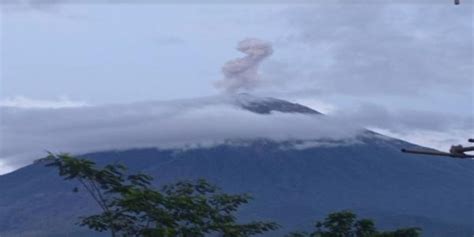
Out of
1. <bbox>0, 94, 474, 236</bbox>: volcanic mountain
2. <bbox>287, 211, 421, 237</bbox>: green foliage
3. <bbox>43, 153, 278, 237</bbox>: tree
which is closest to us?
<bbox>43, 153, 278, 237</bbox>: tree

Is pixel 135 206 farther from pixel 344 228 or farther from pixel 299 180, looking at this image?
pixel 299 180

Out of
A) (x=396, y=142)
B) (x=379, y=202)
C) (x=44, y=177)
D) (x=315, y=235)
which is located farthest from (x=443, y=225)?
(x=315, y=235)

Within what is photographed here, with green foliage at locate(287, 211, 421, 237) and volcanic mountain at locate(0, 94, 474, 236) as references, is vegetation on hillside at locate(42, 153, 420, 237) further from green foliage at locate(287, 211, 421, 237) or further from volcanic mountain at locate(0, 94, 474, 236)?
volcanic mountain at locate(0, 94, 474, 236)

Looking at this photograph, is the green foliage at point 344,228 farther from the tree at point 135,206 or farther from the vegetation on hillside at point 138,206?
the tree at point 135,206

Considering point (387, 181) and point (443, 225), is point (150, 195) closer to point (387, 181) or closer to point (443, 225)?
point (443, 225)

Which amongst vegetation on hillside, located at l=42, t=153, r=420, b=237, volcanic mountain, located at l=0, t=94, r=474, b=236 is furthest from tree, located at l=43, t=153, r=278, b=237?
A: volcanic mountain, located at l=0, t=94, r=474, b=236

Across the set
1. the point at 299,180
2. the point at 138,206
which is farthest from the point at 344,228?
the point at 299,180

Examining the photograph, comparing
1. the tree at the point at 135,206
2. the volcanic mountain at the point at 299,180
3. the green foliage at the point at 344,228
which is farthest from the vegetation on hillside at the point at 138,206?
the volcanic mountain at the point at 299,180
